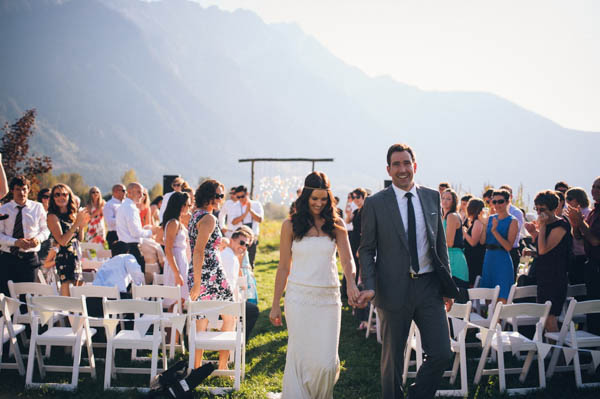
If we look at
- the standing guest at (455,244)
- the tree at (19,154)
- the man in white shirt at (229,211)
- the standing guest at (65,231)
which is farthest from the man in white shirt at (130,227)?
the tree at (19,154)

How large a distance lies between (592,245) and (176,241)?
16.6ft

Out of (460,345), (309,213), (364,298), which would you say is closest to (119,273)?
(309,213)

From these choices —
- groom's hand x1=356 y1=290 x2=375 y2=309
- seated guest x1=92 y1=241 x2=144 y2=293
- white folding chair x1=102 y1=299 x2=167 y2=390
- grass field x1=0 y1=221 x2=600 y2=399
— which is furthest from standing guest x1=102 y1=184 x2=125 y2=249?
groom's hand x1=356 y1=290 x2=375 y2=309

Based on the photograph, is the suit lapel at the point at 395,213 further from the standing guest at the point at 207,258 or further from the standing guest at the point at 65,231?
the standing guest at the point at 65,231

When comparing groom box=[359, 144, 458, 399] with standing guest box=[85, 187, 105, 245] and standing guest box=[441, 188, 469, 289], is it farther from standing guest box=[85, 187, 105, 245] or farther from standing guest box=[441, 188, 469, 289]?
standing guest box=[85, 187, 105, 245]

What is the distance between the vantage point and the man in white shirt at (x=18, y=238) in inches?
217

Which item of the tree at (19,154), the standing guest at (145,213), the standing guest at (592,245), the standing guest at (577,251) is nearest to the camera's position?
the standing guest at (592,245)

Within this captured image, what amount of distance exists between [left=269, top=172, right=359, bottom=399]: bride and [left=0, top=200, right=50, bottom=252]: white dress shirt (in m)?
3.79

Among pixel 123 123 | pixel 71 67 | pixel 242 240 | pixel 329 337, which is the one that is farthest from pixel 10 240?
pixel 71 67

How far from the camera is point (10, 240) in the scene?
5465 mm

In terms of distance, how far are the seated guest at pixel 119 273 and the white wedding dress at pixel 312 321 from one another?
2.72 metres

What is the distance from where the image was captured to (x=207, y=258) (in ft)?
15.6

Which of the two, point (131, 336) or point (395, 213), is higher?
point (395, 213)

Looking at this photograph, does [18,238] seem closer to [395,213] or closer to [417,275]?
[395,213]
